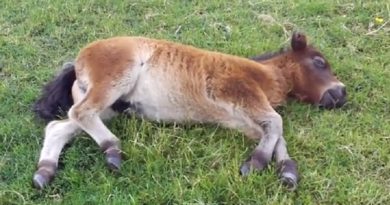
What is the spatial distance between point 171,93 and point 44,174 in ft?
3.70

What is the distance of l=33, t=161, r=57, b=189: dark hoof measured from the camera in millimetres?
4098

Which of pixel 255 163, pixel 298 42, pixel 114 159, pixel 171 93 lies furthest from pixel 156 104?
pixel 298 42

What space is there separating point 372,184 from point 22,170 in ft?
7.20

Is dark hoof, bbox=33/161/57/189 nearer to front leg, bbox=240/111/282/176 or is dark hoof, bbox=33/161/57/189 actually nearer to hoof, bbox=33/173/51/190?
hoof, bbox=33/173/51/190

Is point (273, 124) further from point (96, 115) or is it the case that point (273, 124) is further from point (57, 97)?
point (57, 97)

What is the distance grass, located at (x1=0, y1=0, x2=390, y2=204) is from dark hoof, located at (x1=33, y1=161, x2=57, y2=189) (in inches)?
1.7

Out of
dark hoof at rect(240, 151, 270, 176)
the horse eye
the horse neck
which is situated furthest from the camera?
the horse eye

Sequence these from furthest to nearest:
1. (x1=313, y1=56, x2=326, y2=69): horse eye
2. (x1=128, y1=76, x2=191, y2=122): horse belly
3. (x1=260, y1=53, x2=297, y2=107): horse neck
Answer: (x1=313, y1=56, x2=326, y2=69): horse eye
(x1=260, y1=53, x2=297, y2=107): horse neck
(x1=128, y1=76, x2=191, y2=122): horse belly

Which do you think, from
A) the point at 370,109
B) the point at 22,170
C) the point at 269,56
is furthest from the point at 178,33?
the point at 22,170

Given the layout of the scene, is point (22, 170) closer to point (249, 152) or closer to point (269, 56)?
point (249, 152)

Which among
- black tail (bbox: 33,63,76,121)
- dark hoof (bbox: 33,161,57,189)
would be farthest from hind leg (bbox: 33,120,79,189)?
black tail (bbox: 33,63,76,121)

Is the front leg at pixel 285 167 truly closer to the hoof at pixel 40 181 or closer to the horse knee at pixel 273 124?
the horse knee at pixel 273 124

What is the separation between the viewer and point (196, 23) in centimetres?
649

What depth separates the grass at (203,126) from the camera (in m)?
4.05
